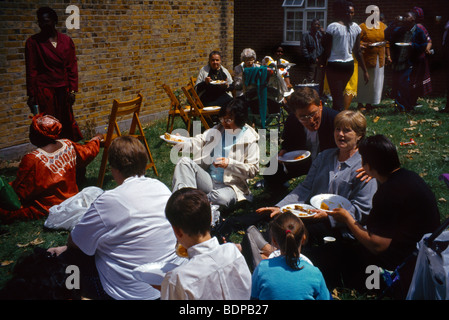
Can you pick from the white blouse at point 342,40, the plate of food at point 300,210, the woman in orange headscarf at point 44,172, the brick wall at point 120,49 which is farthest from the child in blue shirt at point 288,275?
the white blouse at point 342,40

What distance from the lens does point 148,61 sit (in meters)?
9.97

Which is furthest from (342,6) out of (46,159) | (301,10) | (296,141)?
(301,10)

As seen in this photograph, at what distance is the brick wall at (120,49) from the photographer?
715 cm

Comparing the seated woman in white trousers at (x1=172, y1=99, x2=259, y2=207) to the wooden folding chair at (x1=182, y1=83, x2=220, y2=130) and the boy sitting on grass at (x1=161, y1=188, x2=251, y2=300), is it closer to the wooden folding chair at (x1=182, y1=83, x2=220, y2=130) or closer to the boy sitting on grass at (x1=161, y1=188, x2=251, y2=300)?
the boy sitting on grass at (x1=161, y1=188, x2=251, y2=300)

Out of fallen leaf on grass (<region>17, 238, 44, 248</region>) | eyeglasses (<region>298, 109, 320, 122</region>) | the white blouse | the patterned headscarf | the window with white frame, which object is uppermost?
the window with white frame

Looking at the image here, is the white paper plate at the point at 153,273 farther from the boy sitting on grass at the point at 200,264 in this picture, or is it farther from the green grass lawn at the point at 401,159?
the green grass lawn at the point at 401,159

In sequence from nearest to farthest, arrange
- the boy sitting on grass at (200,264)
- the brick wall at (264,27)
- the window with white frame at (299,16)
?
the boy sitting on grass at (200,264)
the window with white frame at (299,16)
the brick wall at (264,27)

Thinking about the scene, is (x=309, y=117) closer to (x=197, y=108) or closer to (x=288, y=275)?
(x=288, y=275)

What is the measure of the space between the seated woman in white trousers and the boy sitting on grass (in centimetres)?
250

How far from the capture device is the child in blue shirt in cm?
240

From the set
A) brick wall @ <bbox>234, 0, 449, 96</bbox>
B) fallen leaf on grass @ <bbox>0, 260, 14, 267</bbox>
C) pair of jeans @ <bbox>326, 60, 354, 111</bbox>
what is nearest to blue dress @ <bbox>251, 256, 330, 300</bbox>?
fallen leaf on grass @ <bbox>0, 260, 14, 267</bbox>

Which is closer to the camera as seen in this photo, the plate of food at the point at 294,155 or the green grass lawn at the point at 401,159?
the green grass lawn at the point at 401,159

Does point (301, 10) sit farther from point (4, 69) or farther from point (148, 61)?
point (4, 69)

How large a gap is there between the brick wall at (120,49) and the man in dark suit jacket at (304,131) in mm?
4515
